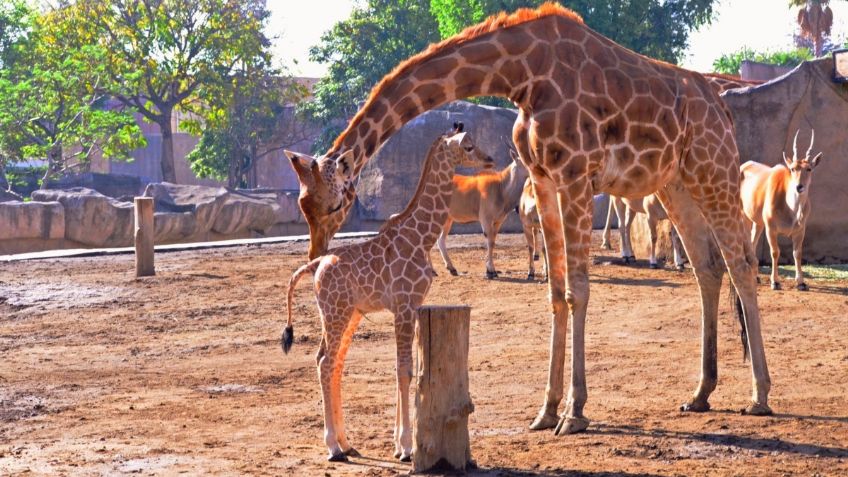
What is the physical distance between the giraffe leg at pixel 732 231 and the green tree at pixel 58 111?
29510 mm

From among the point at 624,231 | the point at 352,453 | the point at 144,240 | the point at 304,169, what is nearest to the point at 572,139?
the point at 304,169

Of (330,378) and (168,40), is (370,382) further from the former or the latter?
(168,40)

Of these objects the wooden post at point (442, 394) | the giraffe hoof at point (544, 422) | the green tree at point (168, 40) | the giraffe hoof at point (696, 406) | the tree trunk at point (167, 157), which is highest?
the green tree at point (168, 40)

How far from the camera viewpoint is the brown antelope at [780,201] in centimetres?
1471

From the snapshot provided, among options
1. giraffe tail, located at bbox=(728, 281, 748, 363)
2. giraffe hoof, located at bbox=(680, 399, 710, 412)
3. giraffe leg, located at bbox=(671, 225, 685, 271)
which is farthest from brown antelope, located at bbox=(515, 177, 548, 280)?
giraffe hoof, located at bbox=(680, 399, 710, 412)

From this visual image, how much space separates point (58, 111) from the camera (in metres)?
38.7

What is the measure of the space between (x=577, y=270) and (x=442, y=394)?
161 cm

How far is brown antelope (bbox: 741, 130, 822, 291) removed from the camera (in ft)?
48.3

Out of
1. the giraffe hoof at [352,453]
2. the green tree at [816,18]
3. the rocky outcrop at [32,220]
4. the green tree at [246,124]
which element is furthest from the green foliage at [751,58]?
the giraffe hoof at [352,453]

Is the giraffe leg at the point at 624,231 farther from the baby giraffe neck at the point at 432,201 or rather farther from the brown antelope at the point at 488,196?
the baby giraffe neck at the point at 432,201

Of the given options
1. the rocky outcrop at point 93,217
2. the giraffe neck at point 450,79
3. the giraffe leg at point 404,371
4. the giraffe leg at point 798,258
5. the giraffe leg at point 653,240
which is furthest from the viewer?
the rocky outcrop at point 93,217

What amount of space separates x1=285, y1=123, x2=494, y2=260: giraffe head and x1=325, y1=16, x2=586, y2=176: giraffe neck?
212 mm

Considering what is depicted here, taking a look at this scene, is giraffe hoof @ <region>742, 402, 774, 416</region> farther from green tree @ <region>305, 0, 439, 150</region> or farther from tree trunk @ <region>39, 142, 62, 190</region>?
green tree @ <region>305, 0, 439, 150</region>

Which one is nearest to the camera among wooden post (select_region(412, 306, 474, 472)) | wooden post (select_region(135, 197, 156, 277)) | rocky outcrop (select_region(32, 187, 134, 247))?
wooden post (select_region(412, 306, 474, 472))
